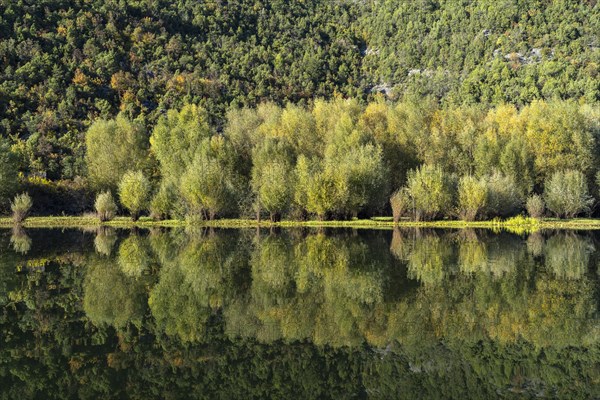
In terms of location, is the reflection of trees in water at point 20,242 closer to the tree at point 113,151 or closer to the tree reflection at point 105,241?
the tree reflection at point 105,241

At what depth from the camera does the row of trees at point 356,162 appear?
2405 inches

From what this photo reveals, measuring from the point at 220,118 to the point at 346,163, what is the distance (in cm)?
5143

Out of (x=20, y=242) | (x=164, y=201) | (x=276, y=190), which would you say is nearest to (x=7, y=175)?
(x=164, y=201)

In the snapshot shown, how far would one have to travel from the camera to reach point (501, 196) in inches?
2450

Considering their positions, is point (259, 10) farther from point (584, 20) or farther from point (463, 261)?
point (463, 261)

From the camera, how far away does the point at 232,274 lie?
26844mm

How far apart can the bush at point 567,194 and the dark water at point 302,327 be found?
32194 mm

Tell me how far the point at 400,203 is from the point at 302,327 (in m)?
43.6

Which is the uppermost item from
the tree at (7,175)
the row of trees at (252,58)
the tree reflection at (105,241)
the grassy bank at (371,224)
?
the row of trees at (252,58)

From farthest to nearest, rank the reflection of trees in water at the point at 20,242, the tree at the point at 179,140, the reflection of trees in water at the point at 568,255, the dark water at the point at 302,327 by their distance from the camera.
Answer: the tree at the point at 179,140
the reflection of trees in water at the point at 20,242
the reflection of trees in water at the point at 568,255
the dark water at the point at 302,327

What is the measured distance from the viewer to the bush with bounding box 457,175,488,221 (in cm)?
5856

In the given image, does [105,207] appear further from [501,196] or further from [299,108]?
[501,196]

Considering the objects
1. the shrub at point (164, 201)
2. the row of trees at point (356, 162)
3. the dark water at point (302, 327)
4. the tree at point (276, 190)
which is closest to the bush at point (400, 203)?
the row of trees at point (356, 162)

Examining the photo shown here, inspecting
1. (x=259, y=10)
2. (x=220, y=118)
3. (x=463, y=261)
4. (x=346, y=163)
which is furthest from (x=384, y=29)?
(x=463, y=261)
